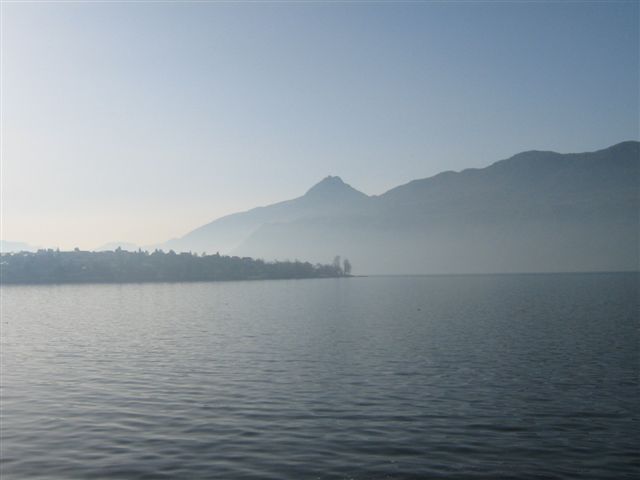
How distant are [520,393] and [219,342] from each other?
37250 millimetres

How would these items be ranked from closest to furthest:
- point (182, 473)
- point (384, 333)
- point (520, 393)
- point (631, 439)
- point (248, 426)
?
1. point (182, 473)
2. point (631, 439)
3. point (248, 426)
4. point (520, 393)
5. point (384, 333)

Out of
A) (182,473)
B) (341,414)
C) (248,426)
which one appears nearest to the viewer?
(182,473)

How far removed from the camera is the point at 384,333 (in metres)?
70.8

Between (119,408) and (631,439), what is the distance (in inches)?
1127

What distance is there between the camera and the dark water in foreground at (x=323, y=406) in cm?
2342

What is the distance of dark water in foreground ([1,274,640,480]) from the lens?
76.8ft

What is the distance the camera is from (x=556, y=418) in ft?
100

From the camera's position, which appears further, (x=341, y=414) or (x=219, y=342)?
(x=219, y=342)

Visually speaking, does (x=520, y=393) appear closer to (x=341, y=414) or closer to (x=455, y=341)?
(x=341, y=414)

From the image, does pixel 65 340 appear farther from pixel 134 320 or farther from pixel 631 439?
pixel 631 439

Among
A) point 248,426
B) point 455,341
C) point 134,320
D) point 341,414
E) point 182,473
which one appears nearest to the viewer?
point 182,473

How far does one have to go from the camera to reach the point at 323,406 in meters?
33.2

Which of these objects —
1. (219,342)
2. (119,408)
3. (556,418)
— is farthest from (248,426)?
(219,342)

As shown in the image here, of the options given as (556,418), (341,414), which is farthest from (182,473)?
(556,418)
